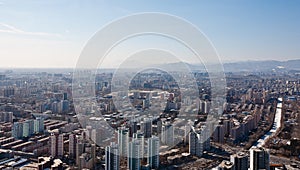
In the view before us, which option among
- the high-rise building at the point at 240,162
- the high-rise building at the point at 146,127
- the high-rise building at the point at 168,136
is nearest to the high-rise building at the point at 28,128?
the high-rise building at the point at 146,127

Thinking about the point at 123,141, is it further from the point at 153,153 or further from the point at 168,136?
the point at 168,136

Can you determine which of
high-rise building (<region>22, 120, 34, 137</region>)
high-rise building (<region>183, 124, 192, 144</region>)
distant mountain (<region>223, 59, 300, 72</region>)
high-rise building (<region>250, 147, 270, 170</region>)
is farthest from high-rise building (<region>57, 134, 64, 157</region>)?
distant mountain (<region>223, 59, 300, 72</region>)

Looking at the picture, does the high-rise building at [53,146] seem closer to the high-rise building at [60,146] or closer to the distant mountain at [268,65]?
the high-rise building at [60,146]

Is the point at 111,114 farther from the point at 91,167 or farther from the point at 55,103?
the point at 55,103

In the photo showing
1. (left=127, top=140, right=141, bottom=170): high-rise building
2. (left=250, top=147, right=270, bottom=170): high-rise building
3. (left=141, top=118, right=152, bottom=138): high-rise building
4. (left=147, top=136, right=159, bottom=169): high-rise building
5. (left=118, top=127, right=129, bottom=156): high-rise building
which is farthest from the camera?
(left=141, top=118, right=152, bottom=138): high-rise building

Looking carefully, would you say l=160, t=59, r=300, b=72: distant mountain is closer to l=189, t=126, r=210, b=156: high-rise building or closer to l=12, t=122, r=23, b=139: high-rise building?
l=189, t=126, r=210, b=156: high-rise building

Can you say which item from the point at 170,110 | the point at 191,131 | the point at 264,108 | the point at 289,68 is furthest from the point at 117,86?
the point at 289,68
